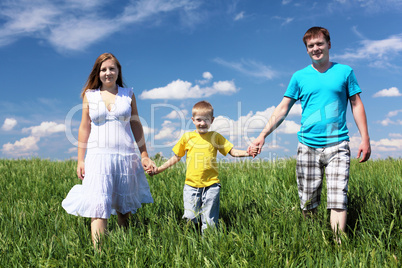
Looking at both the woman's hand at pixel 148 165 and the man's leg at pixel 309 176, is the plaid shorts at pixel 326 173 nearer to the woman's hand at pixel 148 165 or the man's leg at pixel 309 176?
the man's leg at pixel 309 176

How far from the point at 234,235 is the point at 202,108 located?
1289 mm

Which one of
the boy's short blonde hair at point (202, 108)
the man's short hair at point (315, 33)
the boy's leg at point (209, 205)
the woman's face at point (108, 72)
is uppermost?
the man's short hair at point (315, 33)

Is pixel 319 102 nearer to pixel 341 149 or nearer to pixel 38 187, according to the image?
pixel 341 149

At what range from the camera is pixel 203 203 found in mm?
3559

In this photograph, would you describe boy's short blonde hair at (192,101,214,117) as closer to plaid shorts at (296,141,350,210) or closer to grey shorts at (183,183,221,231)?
grey shorts at (183,183,221,231)

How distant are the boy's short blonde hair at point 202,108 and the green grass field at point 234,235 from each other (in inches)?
42.3

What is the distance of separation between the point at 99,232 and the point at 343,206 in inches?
92.6

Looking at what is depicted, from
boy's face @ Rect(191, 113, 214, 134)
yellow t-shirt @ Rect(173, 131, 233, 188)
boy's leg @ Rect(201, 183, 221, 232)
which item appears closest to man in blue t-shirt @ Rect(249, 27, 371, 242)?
yellow t-shirt @ Rect(173, 131, 233, 188)

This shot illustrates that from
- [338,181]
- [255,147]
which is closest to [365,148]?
[338,181]

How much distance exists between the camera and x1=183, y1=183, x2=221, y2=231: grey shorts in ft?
11.5

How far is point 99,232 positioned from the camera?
131 inches

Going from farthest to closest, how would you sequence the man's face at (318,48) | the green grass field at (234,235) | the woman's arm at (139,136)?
the woman's arm at (139,136) → the man's face at (318,48) → the green grass field at (234,235)

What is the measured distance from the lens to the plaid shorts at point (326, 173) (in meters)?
3.40

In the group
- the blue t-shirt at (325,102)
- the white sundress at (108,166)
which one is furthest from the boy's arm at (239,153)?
the white sundress at (108,166)
